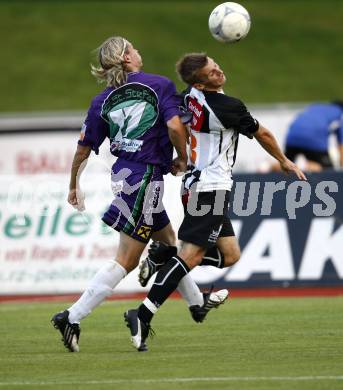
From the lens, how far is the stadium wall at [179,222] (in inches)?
562

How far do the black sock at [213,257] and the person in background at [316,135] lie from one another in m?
10.0

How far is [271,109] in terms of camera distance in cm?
2341

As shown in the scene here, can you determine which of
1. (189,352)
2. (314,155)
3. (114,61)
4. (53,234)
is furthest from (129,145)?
(314,155)

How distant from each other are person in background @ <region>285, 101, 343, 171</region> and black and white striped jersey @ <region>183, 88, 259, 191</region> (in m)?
10.3

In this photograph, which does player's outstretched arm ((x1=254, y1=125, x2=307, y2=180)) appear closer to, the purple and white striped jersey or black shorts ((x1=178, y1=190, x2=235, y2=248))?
black shorts ((x1=178, y1=190, x2=235, y2=248))

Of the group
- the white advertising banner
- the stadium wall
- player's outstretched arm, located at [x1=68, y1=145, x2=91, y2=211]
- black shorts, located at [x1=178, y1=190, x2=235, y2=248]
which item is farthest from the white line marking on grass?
the white advertising banner

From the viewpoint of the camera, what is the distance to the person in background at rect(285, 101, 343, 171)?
749 inches

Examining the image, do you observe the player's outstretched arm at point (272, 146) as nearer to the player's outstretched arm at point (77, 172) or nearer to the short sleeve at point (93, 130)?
the short sleeve at point (93, 130)

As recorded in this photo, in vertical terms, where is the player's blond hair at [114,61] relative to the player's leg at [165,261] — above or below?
above

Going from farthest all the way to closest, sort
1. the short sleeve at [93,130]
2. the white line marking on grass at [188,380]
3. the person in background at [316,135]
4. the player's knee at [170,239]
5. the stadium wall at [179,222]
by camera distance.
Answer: the person in background at [316,135] < the stadium wall at [179,222] < the player's knee at [170,239] < the short sleeve at [93,130] < the white line marking on grass at [188,380]

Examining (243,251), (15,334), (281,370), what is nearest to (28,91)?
(243,251)

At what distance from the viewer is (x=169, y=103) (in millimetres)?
8719

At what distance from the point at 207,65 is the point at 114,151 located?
1.03 meters

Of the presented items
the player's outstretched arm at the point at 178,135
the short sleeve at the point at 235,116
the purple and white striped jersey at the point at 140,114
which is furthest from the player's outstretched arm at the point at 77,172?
the short sleeve at the point at 235,116
